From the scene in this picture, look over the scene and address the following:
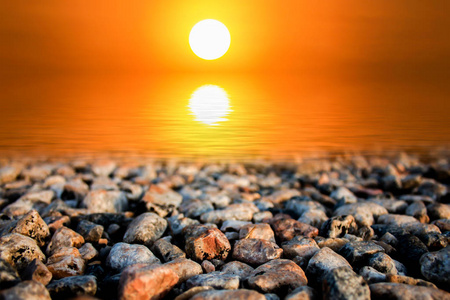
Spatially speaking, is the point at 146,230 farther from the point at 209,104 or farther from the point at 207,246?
the point at 209,104

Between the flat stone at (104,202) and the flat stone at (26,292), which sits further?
the flat stone at (104,202)

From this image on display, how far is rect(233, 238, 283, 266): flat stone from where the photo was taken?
1.32 metres

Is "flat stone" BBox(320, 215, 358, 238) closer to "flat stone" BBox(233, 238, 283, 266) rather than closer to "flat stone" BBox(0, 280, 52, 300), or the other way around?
"flat stone" BBox(233, 238, 283, 266)

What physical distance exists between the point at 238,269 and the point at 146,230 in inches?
18.6

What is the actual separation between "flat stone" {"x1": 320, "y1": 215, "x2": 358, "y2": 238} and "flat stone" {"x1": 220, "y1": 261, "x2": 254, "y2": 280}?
464mm

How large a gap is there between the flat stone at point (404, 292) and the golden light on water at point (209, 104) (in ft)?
2.85

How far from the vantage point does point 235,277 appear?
3.66ft

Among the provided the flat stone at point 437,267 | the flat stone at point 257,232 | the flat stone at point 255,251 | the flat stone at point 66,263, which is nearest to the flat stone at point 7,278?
the flat stone at point 66,263

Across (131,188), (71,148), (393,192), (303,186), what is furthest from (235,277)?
(393,192)

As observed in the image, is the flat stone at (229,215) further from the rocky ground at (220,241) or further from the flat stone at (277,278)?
the flat stone at (277,278)

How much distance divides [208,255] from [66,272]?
0.51m

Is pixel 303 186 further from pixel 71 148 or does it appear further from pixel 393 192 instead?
pixel 71 148

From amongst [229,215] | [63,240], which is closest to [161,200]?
[229,215]

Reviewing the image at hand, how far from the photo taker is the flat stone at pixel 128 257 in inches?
50.4
